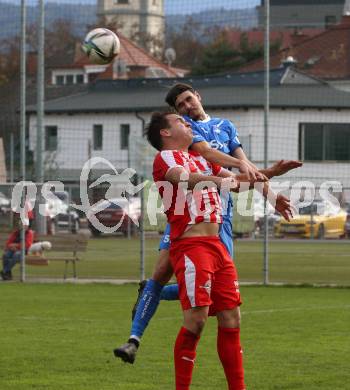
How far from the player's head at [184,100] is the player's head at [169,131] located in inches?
17.2

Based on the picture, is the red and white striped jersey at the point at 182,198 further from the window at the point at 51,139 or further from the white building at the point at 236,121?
the window at the point at 51,139

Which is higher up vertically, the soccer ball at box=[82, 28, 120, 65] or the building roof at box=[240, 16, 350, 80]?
the building roof at box=[240, 16, 350, 80]

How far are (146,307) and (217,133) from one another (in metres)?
1.44

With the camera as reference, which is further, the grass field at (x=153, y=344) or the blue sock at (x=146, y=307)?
the grass field at (x=153, y=344)

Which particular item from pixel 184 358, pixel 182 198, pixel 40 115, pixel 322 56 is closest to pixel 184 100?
pixel 182 198

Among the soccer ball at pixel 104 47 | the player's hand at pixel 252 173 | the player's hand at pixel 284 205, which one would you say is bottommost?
the player's hand at pixel 284 205

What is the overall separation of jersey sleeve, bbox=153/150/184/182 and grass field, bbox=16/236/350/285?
43.6 feet

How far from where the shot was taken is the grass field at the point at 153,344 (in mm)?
9234

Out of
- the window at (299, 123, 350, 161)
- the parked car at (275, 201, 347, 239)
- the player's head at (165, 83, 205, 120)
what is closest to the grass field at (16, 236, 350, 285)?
the parked car at (275, 201, 347, 239)

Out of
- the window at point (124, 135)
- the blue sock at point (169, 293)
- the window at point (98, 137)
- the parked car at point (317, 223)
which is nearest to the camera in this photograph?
the blue sock at point (169, 293)

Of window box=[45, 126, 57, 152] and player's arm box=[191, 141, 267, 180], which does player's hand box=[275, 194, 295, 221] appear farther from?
window box=[45, 126, 57, 152]


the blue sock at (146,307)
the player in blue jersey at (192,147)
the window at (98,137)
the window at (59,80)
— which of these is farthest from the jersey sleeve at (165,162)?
the window at (59,80)

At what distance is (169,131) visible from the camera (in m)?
8.30

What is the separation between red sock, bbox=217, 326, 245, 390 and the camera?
7.99 m
